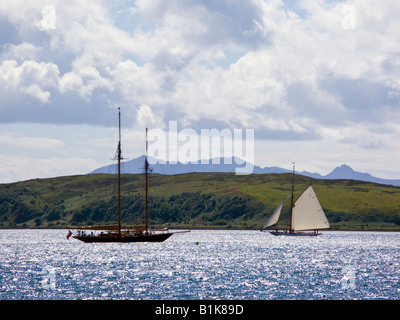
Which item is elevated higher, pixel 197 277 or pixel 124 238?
pixel 124 238

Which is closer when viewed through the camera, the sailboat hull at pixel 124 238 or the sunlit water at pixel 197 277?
the sunlit water at pixel 197 277

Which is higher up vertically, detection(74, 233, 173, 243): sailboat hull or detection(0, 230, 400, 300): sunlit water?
detection(74, 233, 173, 243): sailboat hull

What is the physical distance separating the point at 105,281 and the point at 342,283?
29.3 metres

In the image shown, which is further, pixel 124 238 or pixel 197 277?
pixel 124 238

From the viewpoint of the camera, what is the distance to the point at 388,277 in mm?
92000

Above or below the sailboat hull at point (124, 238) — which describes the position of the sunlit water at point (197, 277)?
below

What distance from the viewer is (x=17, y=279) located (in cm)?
8694

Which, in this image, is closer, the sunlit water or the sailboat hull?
the sunlit water

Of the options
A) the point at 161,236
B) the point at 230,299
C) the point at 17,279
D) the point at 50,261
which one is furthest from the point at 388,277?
the point at 161,236

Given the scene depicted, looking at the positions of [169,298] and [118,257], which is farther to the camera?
[118,257]

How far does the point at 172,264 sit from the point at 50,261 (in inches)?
940
